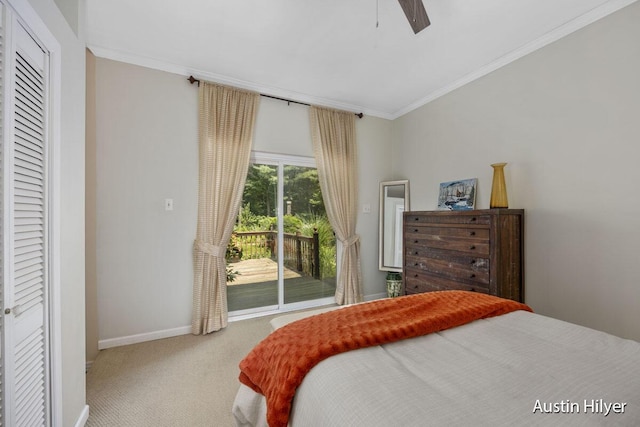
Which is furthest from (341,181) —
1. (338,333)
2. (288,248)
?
(338,333)

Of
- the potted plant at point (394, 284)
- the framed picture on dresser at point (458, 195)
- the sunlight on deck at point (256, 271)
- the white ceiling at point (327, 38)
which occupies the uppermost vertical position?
the white ceiling at point (327, 38)

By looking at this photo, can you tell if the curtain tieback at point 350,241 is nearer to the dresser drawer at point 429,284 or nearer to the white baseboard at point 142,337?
the dresser drawer at point 429,284

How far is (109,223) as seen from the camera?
249cm

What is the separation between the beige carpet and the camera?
1.63 metres

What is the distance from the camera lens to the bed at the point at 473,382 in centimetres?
72

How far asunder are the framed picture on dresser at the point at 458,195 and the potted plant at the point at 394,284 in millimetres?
1164

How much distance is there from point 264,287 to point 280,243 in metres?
0.60

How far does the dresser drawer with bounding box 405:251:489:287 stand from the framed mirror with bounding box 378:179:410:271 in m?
0.71

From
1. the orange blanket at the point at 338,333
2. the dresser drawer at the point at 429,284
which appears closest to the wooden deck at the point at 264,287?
the dresser drawer at the point at 429,284

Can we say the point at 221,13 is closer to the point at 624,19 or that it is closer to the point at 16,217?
the point at 16,217

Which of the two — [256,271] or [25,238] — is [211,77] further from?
[25,238]

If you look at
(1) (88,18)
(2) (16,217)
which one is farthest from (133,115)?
(2) (16,217)

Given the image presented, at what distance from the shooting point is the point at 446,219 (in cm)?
254

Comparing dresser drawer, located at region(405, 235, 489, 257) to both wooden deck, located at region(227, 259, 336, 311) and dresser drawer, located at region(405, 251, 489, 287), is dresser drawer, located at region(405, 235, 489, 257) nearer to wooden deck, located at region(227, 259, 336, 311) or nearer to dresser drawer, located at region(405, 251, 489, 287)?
dresser drawer, located at region(405, 251, 489, 287)
